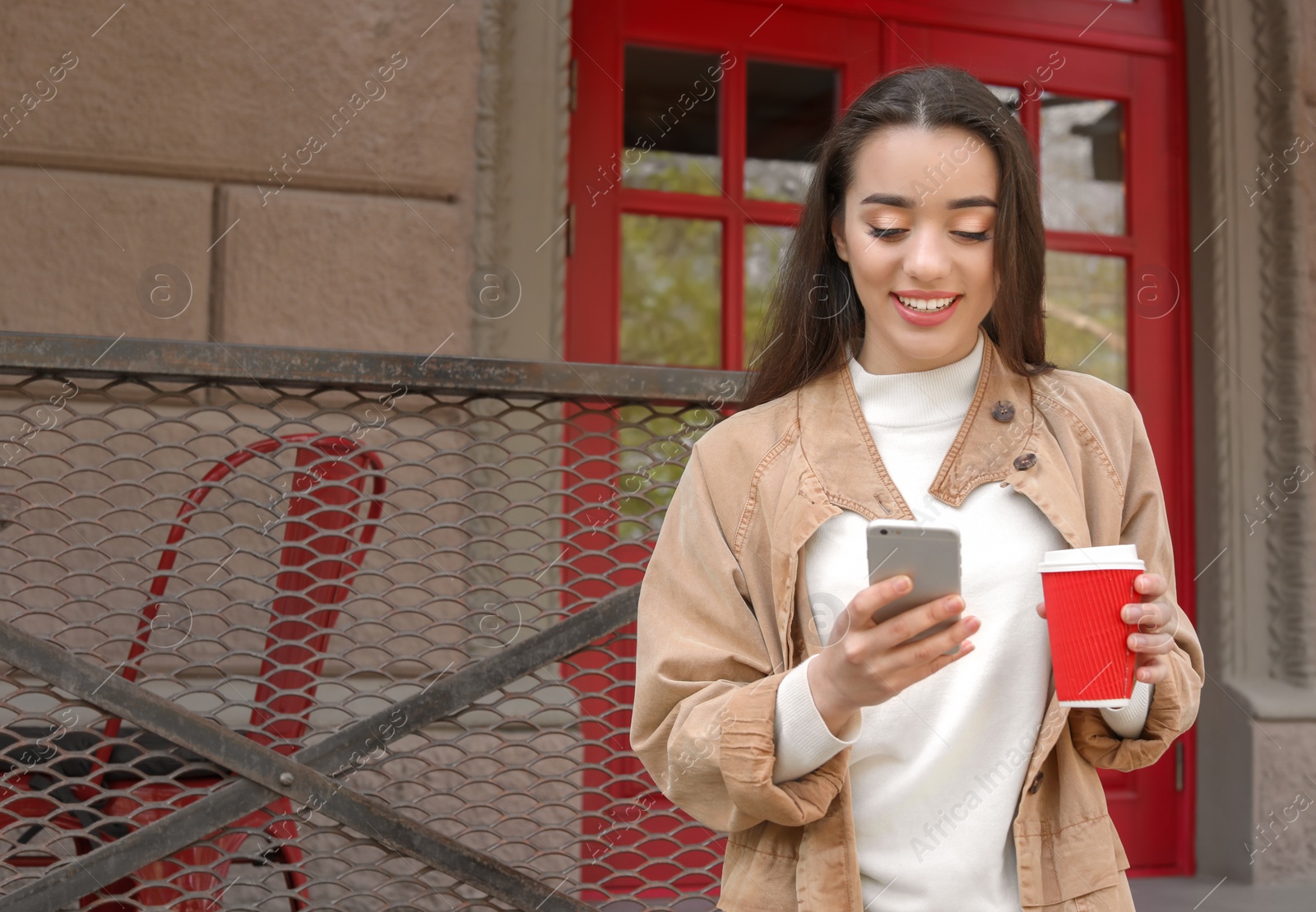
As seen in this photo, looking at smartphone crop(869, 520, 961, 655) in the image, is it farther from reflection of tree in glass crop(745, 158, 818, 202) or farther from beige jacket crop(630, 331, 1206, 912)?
reflection of tree in glass crop(745, 158, 818, 202)

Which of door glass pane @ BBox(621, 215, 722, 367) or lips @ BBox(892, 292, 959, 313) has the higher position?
door glass pane @ BBox(621, 215, 722, 367)

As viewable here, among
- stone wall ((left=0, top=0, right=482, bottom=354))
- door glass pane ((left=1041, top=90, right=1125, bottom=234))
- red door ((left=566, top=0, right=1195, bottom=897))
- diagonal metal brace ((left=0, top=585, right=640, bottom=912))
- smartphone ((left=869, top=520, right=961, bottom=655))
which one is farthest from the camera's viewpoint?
door glass pane ((left=1041, top=90, right=1125, bottom=234))

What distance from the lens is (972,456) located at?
1.26m

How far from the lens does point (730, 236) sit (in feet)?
13.2

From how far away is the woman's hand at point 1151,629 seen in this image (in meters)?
1.10

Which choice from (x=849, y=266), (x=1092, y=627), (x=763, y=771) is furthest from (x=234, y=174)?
(x=1092, y=627)

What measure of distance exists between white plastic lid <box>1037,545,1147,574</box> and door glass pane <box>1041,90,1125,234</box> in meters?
3.57

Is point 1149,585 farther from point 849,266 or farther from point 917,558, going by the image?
point 849,266

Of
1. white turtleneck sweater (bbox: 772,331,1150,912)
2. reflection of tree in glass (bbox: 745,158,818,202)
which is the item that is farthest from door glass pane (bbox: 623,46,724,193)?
white turtleneck sweater (bbox: 772,331,1150,912)

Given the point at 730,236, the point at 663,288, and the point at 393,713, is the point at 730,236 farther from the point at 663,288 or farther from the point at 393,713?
the point at 393,713

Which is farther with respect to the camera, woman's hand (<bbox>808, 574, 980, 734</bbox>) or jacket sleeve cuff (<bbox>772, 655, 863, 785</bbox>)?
jacket sleeve cuff (<bbox>772, 655, 863, 785</bbox>)

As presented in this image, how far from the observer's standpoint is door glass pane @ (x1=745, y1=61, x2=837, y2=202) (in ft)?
13.5

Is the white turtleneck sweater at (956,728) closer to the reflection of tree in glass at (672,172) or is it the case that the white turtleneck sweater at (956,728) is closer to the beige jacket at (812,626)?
the beige jacket at (812,626)

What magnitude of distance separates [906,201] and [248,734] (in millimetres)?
1764
